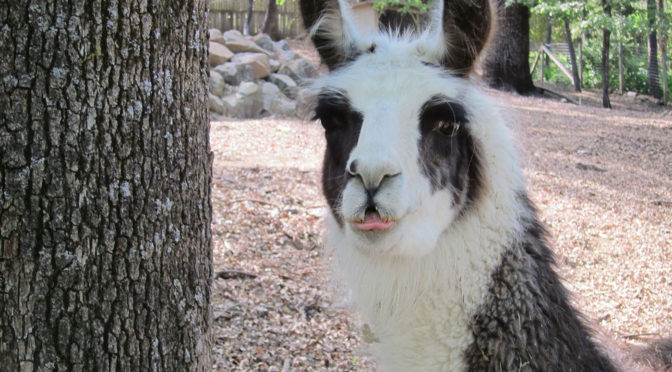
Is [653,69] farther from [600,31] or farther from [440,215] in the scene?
[440,215]

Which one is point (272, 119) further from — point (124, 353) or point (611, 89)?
point (611, 89)

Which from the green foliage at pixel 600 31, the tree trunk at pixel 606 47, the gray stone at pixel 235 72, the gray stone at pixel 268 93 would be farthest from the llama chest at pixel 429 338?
the tree trunk at pixel 606 47

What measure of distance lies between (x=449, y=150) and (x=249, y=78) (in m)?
12.6

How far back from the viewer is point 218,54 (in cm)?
1504

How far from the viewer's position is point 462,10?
2.58m

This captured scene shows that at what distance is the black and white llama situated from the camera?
2316 millimetres

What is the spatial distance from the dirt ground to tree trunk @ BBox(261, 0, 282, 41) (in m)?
14.4

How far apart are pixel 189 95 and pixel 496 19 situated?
1317 mm

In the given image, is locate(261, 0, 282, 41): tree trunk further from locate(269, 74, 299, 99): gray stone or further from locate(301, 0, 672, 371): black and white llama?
locate(301, 0, 672, 371): black and white llama

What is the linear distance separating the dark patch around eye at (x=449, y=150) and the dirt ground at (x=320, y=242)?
0.43 meters

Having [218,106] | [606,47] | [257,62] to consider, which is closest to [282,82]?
[257,62]

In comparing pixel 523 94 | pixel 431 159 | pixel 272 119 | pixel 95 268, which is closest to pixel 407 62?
pixel 431 159

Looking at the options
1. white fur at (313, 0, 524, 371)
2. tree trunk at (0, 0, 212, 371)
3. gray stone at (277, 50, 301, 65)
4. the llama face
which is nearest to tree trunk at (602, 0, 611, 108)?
gray stone at (277, 50, 301, 65)

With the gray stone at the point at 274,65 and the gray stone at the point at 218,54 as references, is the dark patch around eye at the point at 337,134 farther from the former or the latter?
the gray stone at the point at 274,65
